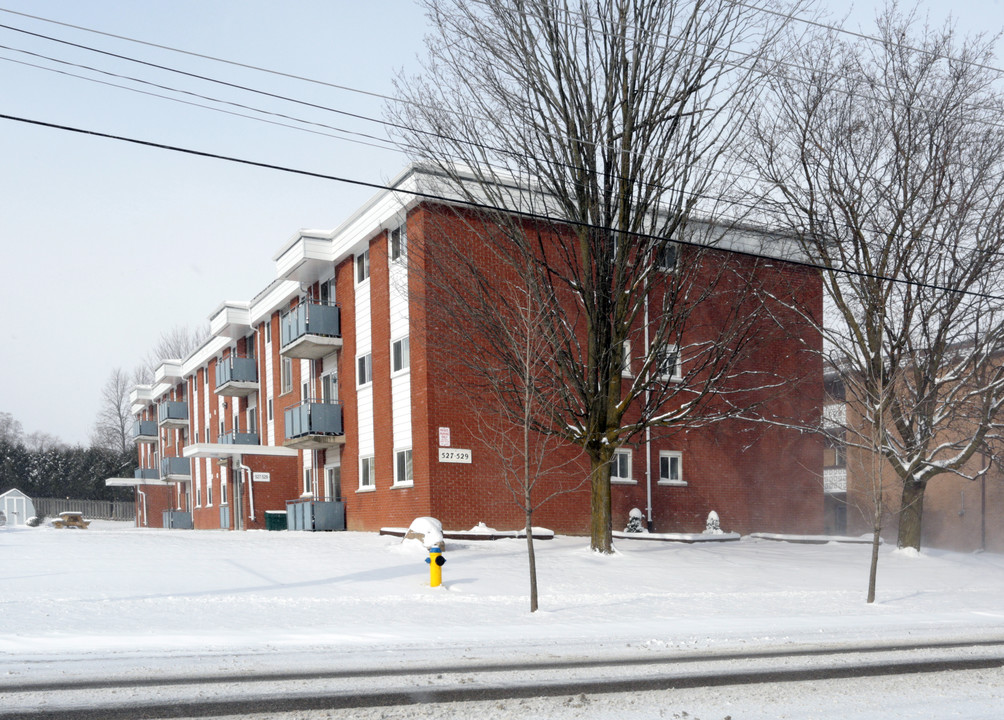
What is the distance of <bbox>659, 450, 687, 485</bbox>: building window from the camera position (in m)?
30.0

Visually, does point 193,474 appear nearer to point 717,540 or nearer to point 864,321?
point 717,540

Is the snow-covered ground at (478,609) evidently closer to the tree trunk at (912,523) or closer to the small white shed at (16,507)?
the tree trunk at (912,523)

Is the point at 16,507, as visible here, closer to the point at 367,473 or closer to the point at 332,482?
the point at 332,482

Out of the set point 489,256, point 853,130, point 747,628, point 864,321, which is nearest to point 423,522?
point 489,256

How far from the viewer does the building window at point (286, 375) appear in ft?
127

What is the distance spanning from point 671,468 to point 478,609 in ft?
52.6

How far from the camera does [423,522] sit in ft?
72.3

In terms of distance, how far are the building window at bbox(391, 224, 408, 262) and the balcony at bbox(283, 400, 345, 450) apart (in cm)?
666

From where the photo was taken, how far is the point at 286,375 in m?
39.1

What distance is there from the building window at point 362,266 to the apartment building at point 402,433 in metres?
0.07

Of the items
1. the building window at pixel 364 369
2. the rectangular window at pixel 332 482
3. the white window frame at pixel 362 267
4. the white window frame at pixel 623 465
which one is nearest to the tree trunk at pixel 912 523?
the white window frame at pixel 623 465

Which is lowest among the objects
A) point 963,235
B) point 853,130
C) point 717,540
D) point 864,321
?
point 717,540

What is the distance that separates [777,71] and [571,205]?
22.4ft

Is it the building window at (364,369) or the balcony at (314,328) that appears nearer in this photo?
the building window at (364,369)
